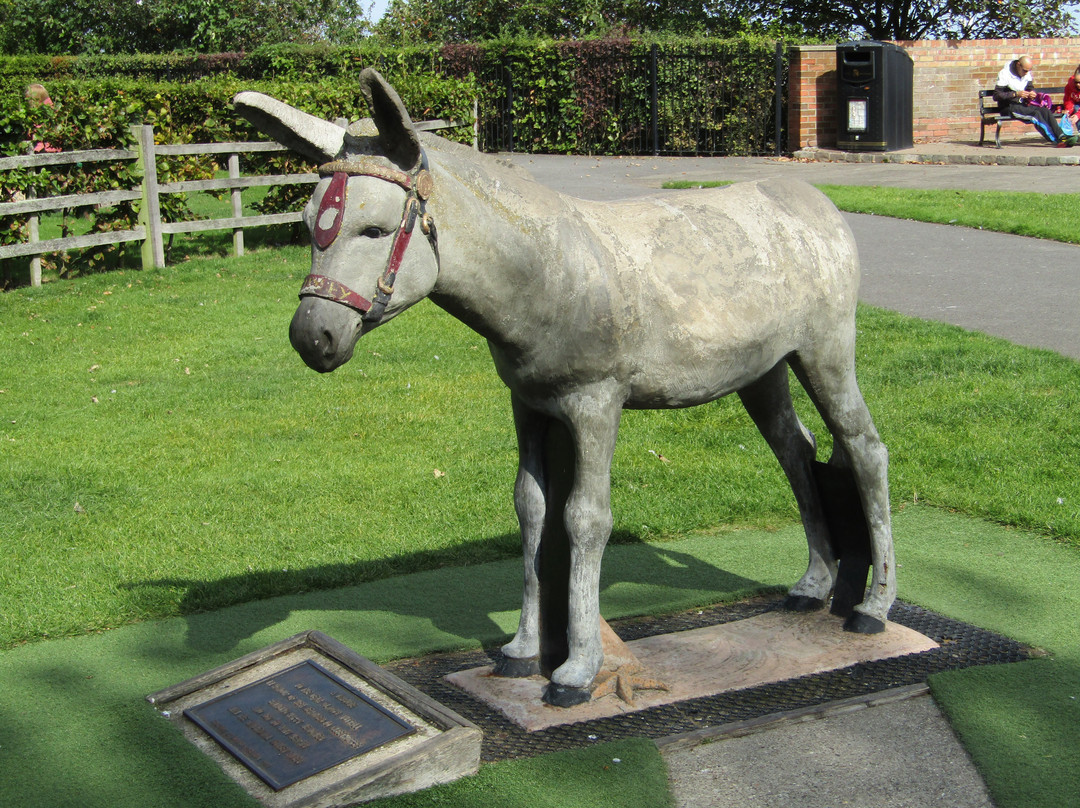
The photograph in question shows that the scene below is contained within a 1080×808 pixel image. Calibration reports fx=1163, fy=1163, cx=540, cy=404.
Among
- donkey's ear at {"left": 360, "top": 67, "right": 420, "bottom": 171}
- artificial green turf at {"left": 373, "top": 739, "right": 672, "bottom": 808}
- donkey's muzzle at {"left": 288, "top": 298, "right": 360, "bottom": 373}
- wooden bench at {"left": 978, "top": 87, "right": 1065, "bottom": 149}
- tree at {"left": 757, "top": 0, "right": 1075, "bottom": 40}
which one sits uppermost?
tree at {"left": 757, "top": 0, "right": 1075, "bottom": 40}

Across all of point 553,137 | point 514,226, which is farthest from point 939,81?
point 514,226

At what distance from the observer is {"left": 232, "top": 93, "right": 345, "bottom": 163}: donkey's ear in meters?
3.33

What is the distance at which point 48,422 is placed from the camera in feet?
26.2

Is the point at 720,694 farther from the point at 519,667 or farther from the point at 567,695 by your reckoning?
the point at 519,667

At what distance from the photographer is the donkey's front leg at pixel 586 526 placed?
3.78m

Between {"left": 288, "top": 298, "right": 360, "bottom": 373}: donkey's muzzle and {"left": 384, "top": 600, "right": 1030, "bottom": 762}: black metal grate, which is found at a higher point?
{"left": 288, "top": 298, "right": 360, "bottom": 373}: donkey's muzzle

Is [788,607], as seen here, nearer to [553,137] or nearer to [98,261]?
[98,261]

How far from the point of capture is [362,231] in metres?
3.26

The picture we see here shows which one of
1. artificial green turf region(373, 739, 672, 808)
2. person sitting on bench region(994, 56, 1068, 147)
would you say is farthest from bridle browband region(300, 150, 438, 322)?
person sitting on bench region(994, 56, 1068, 147)

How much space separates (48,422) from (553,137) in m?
17.5

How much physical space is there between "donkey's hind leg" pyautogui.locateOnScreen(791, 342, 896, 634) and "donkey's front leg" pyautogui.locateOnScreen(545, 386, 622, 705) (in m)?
0.94

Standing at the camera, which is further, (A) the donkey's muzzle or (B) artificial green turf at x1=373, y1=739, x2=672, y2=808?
(B) artificial green turf at x1=373, y1=739, x2=672, y2=808

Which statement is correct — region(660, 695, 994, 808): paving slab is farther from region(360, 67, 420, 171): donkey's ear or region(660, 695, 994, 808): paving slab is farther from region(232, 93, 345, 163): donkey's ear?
region(232, 93, 345, 163): donkey's ear

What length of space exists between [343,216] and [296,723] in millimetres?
1671
